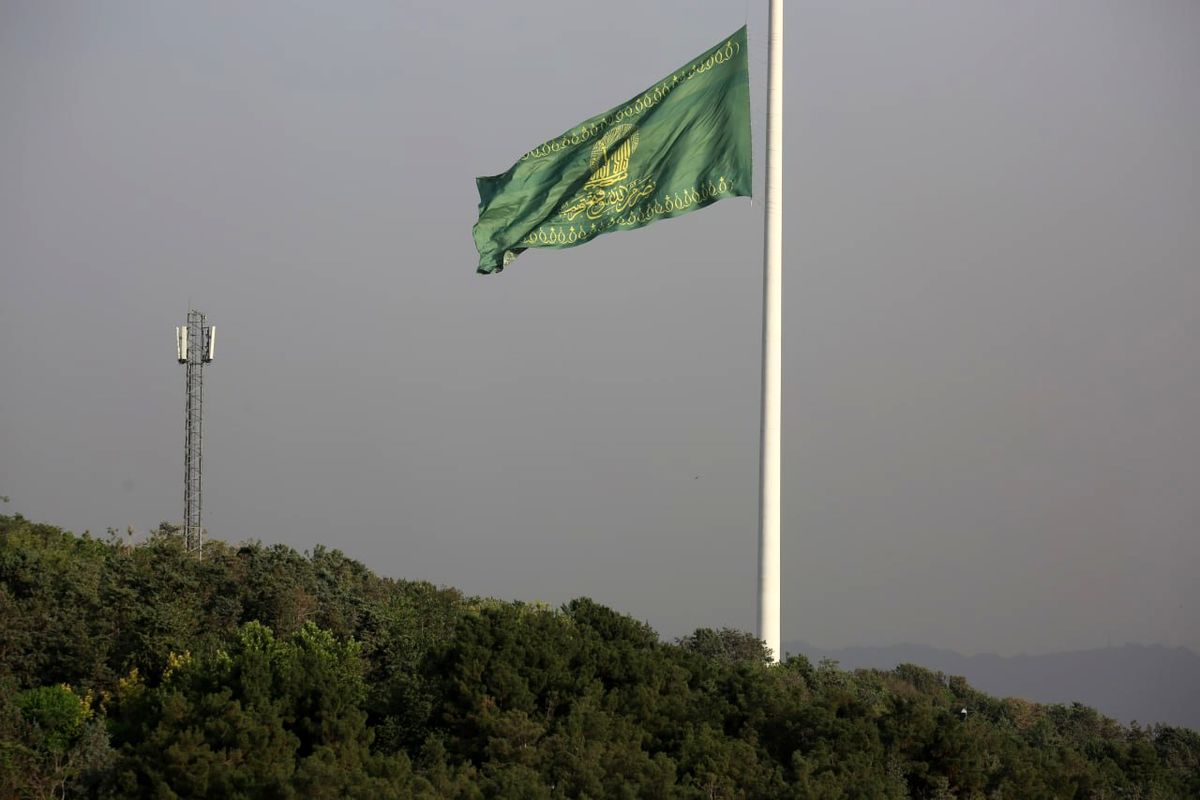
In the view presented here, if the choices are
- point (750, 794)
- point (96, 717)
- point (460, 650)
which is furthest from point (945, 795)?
point (96, 717)

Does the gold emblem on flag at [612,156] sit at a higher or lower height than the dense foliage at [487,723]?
higher

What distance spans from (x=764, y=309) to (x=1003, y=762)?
326 inches

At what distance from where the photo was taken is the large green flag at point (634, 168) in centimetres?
2617

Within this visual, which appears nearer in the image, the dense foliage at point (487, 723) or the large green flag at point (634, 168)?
the dense foliage at point (487, 723)

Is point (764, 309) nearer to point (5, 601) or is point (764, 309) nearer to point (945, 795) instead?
point (945, 795)

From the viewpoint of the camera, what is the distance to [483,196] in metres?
27.0

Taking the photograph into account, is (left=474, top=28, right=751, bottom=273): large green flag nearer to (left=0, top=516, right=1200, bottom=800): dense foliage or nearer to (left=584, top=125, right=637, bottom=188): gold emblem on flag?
(left=584, top=125, right=637, bottom=188): gold emblem on flag

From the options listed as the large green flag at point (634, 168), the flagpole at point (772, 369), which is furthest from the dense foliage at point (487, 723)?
the large green flag at point (634, 168)

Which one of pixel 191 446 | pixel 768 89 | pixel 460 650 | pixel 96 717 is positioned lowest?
pixel 96 717

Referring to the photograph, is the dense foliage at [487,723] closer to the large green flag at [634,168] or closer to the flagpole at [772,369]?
the flagpole at [772,369]

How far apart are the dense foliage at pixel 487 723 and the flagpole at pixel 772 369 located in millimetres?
1540

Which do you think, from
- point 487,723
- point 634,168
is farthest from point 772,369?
point 487,723

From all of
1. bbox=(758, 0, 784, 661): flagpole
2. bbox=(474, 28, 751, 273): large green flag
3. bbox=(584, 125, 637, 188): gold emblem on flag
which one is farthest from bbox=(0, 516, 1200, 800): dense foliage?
bbox=(584, 125, 637, 188): gold emblem on flag

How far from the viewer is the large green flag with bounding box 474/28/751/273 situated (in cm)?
2617
